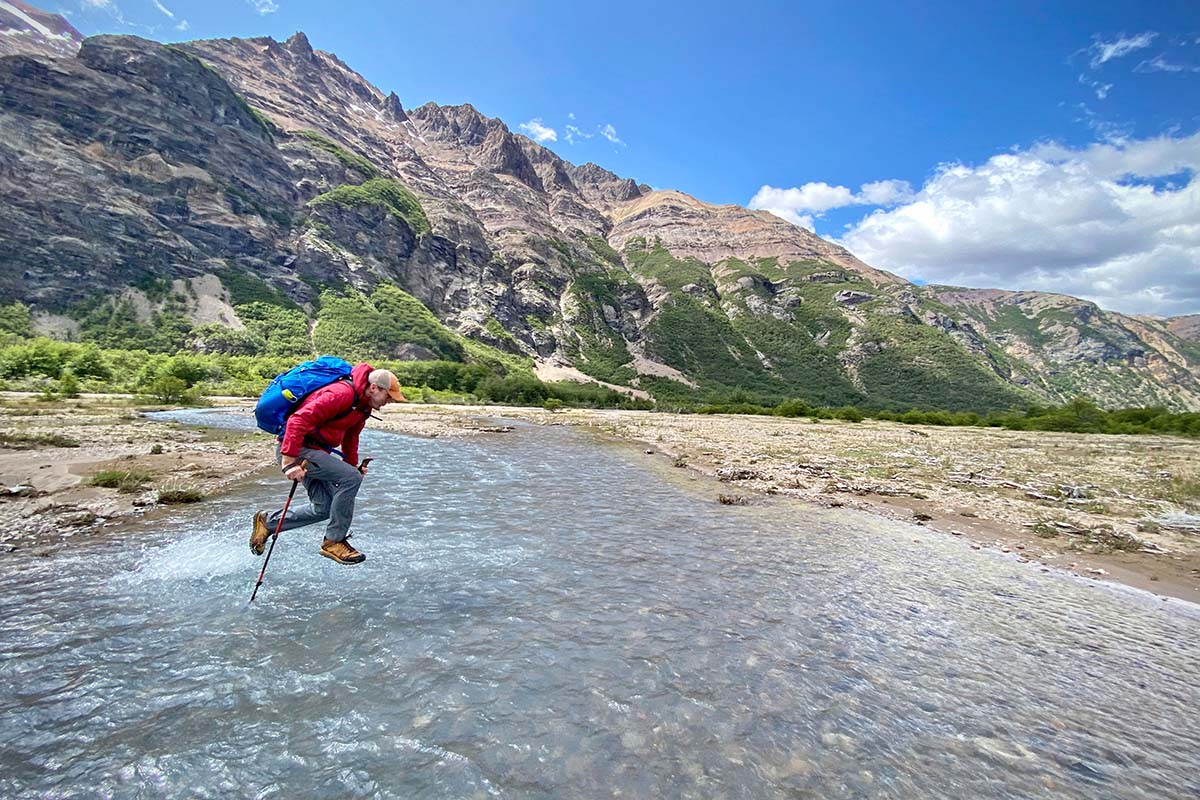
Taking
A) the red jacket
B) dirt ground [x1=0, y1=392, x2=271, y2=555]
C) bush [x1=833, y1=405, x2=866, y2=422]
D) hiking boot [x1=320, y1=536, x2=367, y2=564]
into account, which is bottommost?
dirt ground [x1=0, y1=392, x2=271, y2=555]

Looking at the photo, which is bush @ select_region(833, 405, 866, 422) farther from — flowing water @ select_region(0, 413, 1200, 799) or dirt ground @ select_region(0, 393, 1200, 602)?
flowing water @ select_region(0, 413, 1200, 799)

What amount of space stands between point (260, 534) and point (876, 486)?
21625mm

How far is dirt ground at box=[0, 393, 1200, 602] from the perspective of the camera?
40.7 feet

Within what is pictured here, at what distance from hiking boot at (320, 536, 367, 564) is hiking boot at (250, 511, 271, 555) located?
0.89m

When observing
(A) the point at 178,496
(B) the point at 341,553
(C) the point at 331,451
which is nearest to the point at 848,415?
(A) the point at 178,496

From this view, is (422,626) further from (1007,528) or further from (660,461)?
(660,461)

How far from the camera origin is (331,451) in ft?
28.4

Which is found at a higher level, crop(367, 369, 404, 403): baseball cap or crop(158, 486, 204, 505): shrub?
crop(367, 369, 404, 403): baseball cap

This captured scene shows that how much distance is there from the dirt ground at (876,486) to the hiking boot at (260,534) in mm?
4945

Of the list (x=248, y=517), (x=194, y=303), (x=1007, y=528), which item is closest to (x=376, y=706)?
(x=248, y=517)

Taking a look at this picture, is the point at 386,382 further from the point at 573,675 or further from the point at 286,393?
the point at 573,675

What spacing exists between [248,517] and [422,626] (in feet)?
28.7

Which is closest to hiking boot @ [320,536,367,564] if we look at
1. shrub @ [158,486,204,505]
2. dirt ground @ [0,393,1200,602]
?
dirt ground @ [0,393,1200,602]

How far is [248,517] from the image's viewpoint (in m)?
13.2
